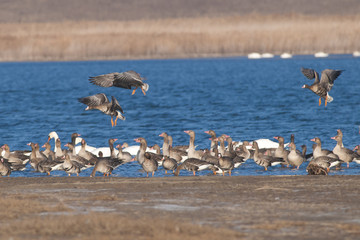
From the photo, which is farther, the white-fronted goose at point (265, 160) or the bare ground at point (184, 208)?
the white-fronted goose at point (265, 160)

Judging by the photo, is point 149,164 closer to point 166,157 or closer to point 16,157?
point 166,157

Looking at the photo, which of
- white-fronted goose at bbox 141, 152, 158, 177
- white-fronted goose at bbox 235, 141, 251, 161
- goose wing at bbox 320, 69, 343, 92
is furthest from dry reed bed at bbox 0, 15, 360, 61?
goose wing at bbox 320, 69, 343, 92

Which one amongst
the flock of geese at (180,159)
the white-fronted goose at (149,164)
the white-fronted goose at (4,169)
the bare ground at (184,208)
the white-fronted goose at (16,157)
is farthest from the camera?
the white-fronted goose at (16,157)

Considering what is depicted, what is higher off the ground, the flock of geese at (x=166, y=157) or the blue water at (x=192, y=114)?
the flock of geese at (x=166, y=157)

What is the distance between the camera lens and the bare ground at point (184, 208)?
1013cm

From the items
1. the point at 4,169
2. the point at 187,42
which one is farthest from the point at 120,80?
the point at 187,42

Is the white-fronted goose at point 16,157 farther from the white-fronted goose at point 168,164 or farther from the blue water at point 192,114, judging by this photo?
the white-fronted goose at point 168,164

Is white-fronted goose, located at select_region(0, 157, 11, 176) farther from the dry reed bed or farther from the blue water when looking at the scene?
the dry reed bed

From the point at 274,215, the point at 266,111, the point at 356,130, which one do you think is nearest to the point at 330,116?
the point at 266,111

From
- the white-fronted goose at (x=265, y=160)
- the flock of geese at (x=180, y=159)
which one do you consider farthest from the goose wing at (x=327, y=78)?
the white-fronted goose at (x=265, y=160)

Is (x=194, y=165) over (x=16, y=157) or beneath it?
over

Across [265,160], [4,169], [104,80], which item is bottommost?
[4,169]

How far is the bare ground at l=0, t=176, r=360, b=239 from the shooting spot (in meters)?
10.1

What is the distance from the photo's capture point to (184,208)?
12.1m
